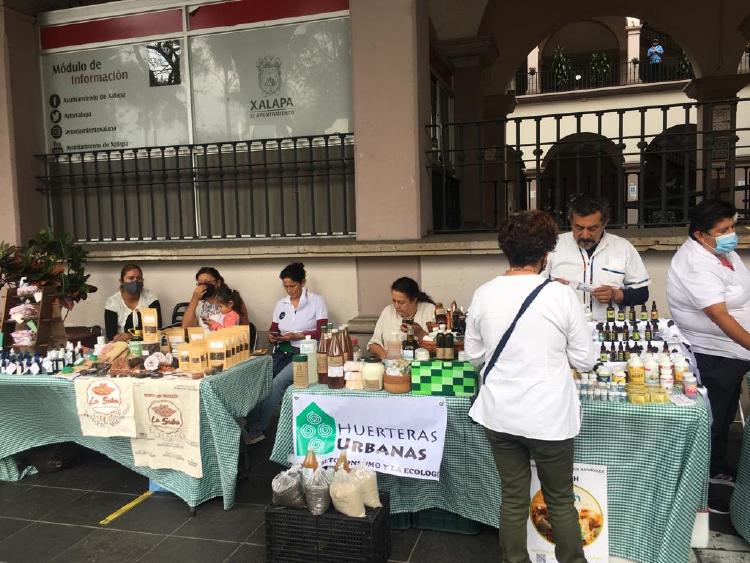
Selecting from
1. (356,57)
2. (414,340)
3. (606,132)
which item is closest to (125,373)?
(414,340)

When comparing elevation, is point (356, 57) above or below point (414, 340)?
above

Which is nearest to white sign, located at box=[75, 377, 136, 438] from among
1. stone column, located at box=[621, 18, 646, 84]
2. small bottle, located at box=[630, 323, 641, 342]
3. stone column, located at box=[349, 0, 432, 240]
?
stone column, located at box=[349, 0, 432, 240]

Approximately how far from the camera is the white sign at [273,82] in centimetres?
652

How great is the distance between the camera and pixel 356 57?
19.0 feet

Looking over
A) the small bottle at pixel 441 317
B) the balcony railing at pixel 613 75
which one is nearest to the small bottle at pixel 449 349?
Result: the small bottle at pixel 441 317

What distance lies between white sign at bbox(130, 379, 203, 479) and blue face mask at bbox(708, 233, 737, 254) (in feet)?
10.8

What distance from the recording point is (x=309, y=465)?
339 cm

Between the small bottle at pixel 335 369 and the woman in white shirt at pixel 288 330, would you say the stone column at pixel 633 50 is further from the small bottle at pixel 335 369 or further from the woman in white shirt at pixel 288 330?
the small bottle at pixel 335 369

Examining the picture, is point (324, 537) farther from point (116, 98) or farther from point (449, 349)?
point (116, 98)

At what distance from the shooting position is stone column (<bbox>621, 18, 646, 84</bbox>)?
25.0 meters

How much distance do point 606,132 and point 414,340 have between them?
23.9 metres

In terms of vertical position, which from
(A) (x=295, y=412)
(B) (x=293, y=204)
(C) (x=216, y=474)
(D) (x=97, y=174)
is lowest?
(C) (x=216, y=474)

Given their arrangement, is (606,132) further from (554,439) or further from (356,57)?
(554,439)

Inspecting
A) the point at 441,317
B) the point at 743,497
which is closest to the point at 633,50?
the point at 441,317
